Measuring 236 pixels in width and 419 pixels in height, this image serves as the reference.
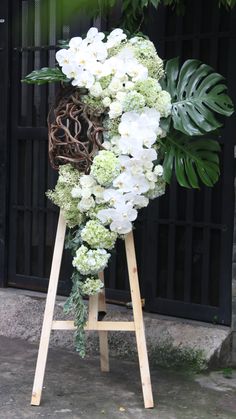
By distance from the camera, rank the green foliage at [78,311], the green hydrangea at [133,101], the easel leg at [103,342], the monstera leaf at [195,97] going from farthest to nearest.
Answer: the easel leg at [103,342] < the green foliage at [78,311] < the monstera leaf at [195,97] < the green hydrangea at [133,101]

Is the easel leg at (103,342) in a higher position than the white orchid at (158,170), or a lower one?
lower

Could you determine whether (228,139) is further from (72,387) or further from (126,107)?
(72,387)

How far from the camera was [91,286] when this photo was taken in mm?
3645

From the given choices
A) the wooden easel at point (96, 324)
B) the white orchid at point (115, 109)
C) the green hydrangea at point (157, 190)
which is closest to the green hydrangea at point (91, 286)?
the wooden easel at point (96, 324)

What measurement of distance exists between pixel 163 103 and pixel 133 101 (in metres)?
0.18

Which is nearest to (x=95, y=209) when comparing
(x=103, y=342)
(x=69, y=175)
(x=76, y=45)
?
(x=69, y=175)

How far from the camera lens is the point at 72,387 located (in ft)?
13.6

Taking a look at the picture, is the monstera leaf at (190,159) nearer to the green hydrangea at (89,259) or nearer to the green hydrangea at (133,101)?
the green hydrangea at (133,101)

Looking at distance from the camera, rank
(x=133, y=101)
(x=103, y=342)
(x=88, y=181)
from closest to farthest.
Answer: (x=133, y=101), (x=88, y=181), (x=103, y=342)

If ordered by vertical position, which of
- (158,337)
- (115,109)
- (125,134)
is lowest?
(158,337)

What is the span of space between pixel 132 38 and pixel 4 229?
251 cm

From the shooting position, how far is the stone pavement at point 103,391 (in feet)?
12.3

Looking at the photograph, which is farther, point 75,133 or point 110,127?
point 75,133

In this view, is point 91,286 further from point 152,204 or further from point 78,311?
point 152,204
